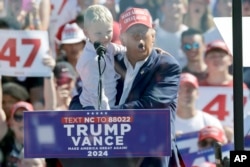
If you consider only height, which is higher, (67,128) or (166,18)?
(166,18)

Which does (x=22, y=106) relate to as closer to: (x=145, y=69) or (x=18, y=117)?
(x=18, y=117)

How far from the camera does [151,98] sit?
26.5ft

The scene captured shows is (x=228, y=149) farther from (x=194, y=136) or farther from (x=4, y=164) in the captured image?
(x=4, y=164)

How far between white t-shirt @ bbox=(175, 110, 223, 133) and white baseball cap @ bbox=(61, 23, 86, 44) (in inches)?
46.9

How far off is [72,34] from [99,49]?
30 centimetres

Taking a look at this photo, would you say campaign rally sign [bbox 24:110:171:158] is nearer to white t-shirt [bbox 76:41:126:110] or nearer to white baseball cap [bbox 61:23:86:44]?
white t-shirt [bbox 76:41:126:110]

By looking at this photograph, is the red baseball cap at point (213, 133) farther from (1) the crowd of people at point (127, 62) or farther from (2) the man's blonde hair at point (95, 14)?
(2) the man's blonde hair at point (95, 14)

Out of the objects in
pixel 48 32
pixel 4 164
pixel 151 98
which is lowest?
pixel 4 164

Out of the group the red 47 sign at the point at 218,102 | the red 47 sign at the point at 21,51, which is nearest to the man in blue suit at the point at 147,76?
the red 47 sign at the point at 218,102

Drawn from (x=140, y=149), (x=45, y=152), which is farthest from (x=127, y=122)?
(x=45, y=152)

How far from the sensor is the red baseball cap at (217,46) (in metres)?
8.05

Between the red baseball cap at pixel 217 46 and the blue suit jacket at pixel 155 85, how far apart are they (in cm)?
34

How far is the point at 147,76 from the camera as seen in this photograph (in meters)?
8.09

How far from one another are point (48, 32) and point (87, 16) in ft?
1.31
